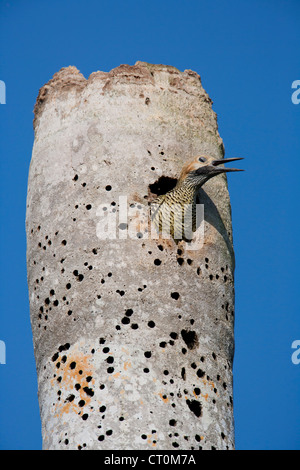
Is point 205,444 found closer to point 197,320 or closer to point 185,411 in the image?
point 185,411

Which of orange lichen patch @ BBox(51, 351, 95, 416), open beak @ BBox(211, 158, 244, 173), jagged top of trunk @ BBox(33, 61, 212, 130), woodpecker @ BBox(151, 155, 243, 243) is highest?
jagged top of trunk @ BBox(33, 61, 212, 130)

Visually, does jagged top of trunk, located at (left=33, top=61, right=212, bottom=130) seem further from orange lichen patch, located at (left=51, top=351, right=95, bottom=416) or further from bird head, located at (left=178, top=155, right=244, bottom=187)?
orange lichen patch, located at (left=51, top=351, right=95, bottom=416)

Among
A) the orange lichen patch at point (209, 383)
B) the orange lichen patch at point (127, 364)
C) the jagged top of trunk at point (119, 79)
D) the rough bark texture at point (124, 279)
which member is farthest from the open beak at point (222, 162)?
the orange lichen patch at point (127, 364)

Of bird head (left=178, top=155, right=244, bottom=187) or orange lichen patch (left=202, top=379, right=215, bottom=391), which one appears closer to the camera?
orange lichen patch (left=202, top=379, right=215, bottom=391)

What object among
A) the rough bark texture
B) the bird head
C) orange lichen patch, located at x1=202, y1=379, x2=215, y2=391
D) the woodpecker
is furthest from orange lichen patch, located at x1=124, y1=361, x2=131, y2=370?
the bird head

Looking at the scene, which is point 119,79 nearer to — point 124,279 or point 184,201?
point 184,201

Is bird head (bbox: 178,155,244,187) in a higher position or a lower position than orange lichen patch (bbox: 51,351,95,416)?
higher

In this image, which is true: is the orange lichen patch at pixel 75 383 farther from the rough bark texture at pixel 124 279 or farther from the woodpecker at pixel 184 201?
the woodpecker at pixel 184 201
